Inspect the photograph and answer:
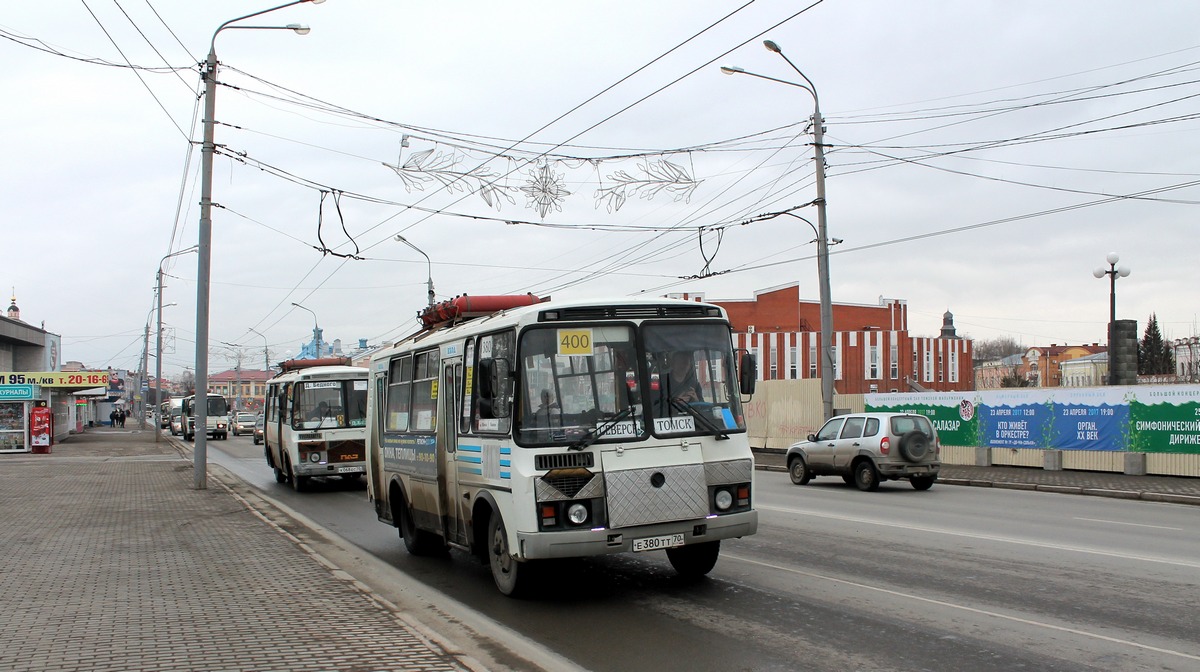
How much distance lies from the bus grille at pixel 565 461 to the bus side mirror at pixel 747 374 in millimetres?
1605

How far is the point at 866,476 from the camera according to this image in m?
20.2

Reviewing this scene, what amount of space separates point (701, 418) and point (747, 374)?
600 millimetres

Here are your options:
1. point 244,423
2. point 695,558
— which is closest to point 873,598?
point 695,558

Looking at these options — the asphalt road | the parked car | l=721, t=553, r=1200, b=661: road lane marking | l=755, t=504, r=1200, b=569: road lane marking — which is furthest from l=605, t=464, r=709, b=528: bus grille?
the parked car

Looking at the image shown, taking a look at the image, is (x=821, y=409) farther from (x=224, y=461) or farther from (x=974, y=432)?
(x=224, y=461)

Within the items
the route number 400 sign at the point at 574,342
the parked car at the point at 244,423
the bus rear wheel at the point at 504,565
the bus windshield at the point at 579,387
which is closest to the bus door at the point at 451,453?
the bus rear wheel at the point at 504,565

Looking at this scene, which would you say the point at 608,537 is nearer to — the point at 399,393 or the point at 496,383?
the point at 496,383

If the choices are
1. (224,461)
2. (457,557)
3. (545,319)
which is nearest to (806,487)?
(457,557)

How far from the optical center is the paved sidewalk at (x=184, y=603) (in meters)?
6.61

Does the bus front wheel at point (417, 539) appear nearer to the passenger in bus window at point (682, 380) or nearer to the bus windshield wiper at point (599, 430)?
the bus windshield wiper at point (599, 430)

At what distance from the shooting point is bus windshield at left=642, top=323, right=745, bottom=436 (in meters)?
8.68

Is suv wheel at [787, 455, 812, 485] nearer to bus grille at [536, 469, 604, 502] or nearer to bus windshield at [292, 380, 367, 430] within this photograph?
bus windshield at [292, 380, 367, 430]

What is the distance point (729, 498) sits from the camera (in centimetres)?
876

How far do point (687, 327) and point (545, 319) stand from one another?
4.50 feet
